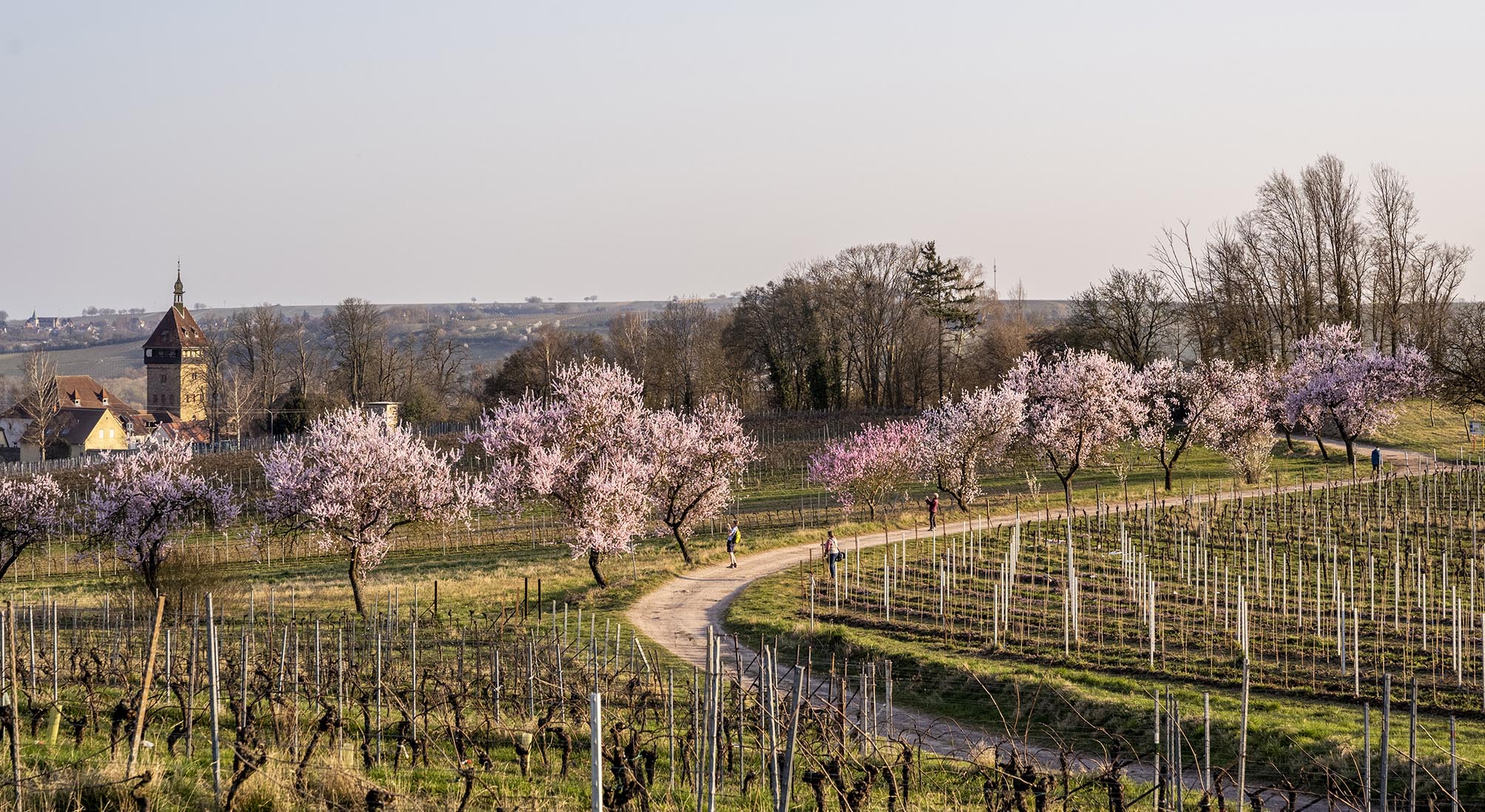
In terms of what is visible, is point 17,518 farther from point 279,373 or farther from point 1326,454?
point 279,373

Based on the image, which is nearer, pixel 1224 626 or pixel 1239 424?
pixel 1224 626

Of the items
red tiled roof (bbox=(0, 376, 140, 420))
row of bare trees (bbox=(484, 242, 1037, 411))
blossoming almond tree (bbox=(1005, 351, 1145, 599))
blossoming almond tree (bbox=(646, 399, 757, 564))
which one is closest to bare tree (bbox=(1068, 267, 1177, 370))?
→ row of bare trees (bbox=(484, 242, 1037, 411))

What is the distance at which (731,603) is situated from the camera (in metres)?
26.5

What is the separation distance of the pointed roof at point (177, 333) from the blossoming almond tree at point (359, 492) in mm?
83865

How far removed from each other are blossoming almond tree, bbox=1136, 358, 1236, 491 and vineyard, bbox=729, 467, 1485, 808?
10300 millimetres

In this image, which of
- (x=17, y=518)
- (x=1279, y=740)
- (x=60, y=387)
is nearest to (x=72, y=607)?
(x=17, y=518)

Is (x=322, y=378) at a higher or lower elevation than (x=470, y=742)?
higher

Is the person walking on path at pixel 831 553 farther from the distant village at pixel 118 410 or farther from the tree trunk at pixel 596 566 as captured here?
the distant village at pixel 118 410

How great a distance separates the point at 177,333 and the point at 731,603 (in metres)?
92.4

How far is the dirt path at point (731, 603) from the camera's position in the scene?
15.8 meters

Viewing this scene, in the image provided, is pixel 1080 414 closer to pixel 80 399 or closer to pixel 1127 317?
pixel 1127 317

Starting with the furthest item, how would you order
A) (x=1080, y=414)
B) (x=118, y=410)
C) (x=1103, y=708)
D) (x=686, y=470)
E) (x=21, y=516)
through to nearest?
(x=118, y=410), (x=1080, y=414), (x=686, y=470), (x=21, y=516), (x=1103, y=708)

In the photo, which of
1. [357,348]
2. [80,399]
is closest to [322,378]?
[357,348]

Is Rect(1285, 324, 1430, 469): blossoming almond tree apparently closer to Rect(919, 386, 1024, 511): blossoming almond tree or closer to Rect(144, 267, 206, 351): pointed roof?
Rect(919, 386, 1024, 511): blossoming almond tree
